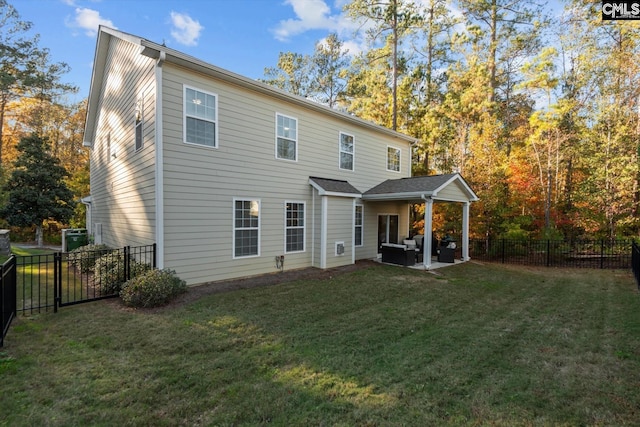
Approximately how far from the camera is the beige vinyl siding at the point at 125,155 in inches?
284

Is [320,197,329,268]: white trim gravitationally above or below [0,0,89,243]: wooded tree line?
below

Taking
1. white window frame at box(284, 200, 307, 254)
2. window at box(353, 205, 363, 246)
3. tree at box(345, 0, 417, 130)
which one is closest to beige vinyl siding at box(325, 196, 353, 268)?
white window frame at box(284, 200, 307, 254)

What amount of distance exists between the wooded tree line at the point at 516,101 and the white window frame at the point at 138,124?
13.4m

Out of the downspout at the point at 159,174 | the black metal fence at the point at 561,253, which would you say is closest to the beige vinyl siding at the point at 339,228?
the downspout at the point at 159,174

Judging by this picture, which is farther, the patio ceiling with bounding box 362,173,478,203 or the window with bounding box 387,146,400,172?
the window with bounding box 387,146,400,172

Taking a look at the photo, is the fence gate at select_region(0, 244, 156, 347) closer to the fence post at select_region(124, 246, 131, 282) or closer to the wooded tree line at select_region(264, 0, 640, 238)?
the fence post at select_region(124, 246, 131, 282)

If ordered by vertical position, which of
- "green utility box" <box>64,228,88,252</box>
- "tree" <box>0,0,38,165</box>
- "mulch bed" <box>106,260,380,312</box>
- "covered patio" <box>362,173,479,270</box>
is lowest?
"mulch bed" <box>106,260,380,312</box>

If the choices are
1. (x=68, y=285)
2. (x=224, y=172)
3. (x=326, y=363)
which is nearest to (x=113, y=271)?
(x=68, y=285)

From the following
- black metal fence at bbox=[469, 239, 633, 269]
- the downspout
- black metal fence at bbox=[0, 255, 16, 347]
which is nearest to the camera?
black metal fence at bbox=[0, 255, 16, 347]

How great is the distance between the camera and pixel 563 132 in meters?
15.1

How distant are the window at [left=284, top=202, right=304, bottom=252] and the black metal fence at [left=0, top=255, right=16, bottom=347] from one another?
601cm

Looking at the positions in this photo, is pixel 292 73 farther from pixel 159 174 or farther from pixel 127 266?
pixel 127 266

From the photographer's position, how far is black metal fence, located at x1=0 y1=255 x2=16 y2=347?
13.0 feet

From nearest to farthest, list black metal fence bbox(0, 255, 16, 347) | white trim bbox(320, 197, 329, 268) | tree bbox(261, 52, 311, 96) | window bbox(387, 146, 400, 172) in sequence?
black metal fence bbox(0, 255, 16, 347)
white trim bbox(320, 197, 329, 268)
window bbox(387, 146, 400, 172)
tree bbox(261, 52, 311, 96)
